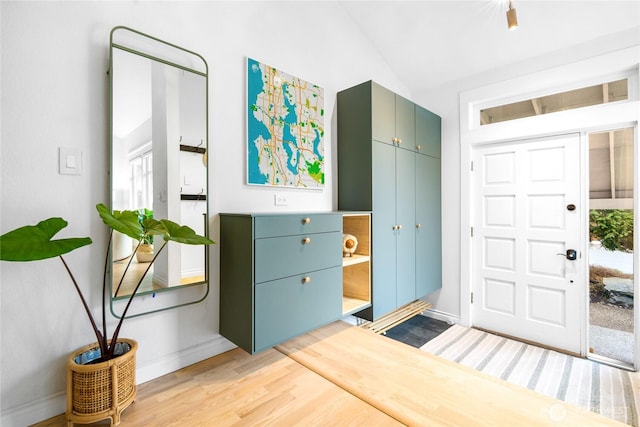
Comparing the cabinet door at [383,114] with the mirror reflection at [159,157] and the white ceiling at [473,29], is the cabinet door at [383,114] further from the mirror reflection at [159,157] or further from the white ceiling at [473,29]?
the mirror reflection at [159,157]

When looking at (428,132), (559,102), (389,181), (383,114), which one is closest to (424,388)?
(389,181)

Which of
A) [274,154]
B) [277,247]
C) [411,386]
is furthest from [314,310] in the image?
[274,154]

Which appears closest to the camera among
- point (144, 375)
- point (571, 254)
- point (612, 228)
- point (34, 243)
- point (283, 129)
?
point (34, 243)

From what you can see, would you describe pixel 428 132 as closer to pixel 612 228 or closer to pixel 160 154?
pixel 612 228

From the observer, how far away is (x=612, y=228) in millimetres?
2420

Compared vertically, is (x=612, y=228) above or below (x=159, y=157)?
below

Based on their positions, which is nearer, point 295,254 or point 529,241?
point 295,254

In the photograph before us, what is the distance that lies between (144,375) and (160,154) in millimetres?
1138

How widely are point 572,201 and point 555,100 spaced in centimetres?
92

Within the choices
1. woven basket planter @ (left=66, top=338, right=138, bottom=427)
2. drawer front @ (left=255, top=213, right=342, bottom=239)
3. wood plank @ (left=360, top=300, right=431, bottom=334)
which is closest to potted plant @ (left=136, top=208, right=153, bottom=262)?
woven basket planter @ (left=66, top=338, right=138, bottom=427)

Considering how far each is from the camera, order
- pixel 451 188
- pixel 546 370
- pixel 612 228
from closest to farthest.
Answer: pixel 546 370 → pixel 612 228 → pixel 451 188

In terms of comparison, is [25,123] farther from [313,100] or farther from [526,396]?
[526,396]

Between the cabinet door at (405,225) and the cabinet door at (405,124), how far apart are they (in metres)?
0.07

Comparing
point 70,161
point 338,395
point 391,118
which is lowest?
point 338,395
